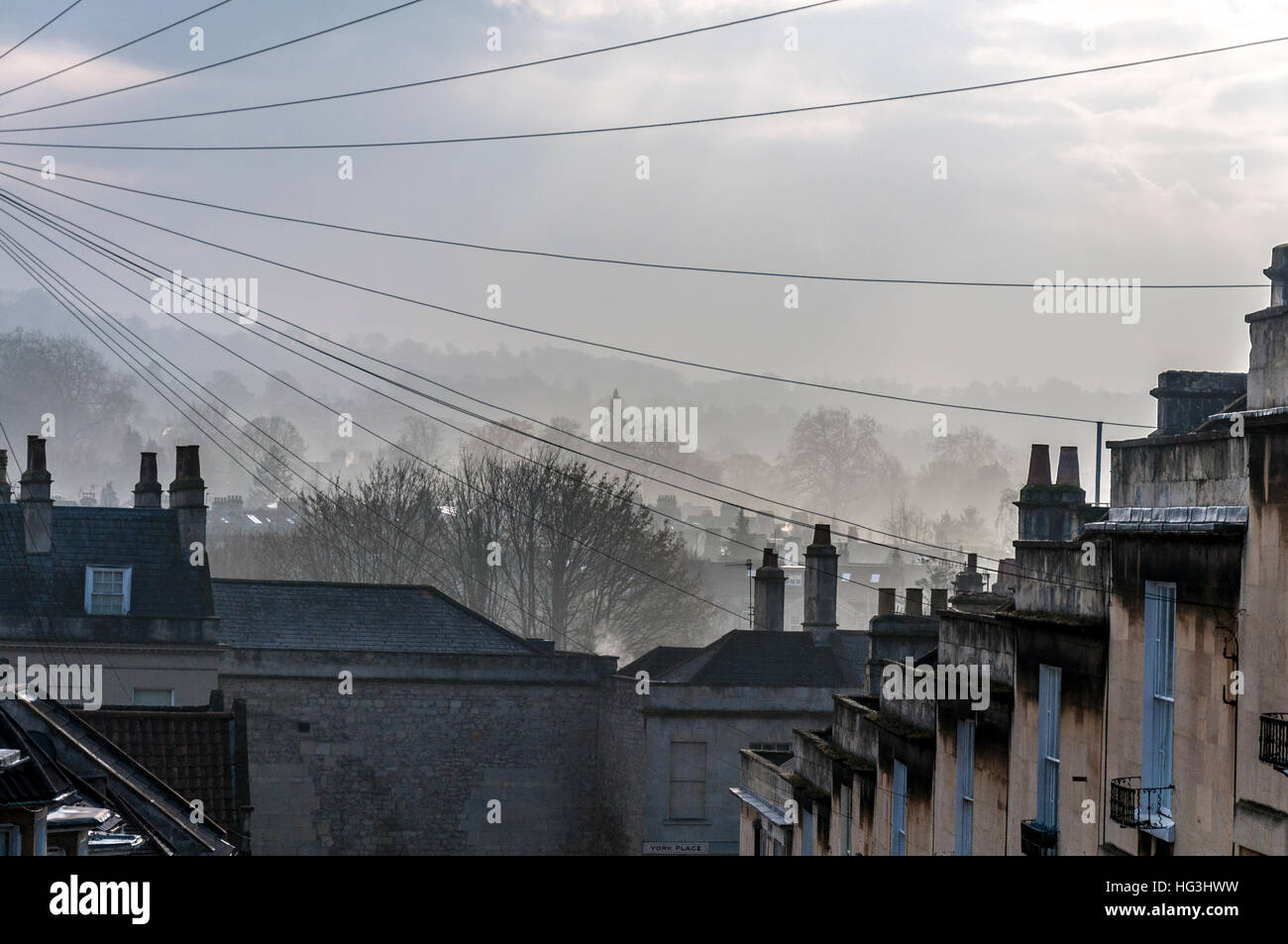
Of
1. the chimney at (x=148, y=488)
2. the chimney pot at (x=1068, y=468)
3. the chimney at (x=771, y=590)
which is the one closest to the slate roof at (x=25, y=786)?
the chimney pot at (x=1068, y=468)

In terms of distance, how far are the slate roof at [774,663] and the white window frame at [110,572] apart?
45.2 ft

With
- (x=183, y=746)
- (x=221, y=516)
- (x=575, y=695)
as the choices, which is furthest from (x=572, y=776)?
(x=221, y=516)

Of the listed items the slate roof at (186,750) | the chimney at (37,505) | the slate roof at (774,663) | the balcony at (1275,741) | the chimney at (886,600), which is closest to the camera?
the balcony at (1275,741)

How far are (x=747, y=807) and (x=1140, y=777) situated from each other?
16290mm

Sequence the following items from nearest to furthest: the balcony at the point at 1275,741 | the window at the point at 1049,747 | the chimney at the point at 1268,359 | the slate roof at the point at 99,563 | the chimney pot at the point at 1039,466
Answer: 1. the balcony at the point at 1275,741
2. the chimney at the point at 1268,359
3. the window at the point at 1049,747
4. the chimney pot at the point at 1039,466
5. the slate roof at the point at 99,563

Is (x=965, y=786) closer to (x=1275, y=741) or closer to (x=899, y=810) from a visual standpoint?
(x=899, y=810)

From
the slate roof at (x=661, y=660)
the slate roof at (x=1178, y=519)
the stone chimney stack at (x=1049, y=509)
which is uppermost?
the slate roof at (x=1178, y=519)

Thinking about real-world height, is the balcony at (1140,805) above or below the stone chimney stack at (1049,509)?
below

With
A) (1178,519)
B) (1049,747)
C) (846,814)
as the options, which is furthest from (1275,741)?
(846,814)

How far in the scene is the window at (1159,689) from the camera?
43.1 feet

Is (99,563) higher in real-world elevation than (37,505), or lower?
lower

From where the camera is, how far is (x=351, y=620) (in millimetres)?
41781

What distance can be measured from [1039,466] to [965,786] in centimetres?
641

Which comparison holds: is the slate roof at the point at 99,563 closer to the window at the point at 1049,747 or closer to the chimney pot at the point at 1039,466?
the chimney pot at the point at 1039,466
